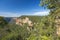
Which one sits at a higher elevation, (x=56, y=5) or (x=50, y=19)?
(x=56, y=5)

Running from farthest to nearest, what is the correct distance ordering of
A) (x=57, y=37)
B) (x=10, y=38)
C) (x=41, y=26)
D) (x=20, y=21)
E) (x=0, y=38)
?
(x=20, y=21) → (x=10, y=38) → (x=0, y=38) → (x=41, y=26) → (x=57, y=37)

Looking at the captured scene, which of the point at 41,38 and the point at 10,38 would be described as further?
the point at 10,38

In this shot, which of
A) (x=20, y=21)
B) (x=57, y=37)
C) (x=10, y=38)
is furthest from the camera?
(x=20, y=21)

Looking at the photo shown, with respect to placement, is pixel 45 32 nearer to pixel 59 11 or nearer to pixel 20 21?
pixel 59 11

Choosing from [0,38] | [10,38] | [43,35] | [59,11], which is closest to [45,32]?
[43,35]

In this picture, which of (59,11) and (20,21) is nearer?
(59,11)

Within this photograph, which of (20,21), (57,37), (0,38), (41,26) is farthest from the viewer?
(20,21)

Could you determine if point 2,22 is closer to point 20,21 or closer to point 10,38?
point 10,38

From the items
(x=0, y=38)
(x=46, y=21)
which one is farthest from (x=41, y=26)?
(x=0, y=38)

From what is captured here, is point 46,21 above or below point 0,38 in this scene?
above
